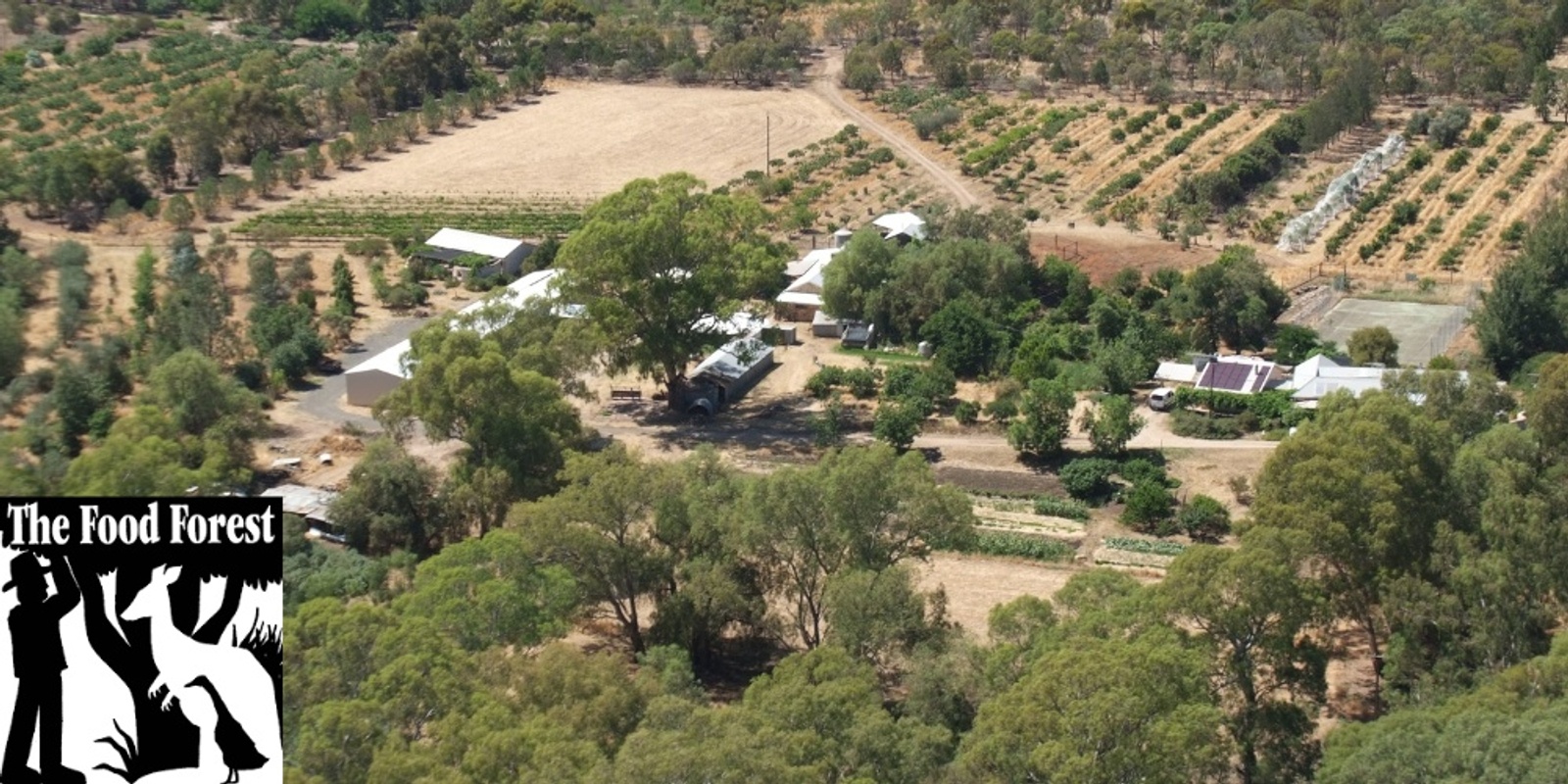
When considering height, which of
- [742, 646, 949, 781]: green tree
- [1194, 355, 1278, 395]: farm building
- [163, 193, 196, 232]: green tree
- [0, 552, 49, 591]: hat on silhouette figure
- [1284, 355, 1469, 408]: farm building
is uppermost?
[0, 552, 49, 591]: hat on silhouette figure

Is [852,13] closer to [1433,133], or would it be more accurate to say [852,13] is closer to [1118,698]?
[1433,133]

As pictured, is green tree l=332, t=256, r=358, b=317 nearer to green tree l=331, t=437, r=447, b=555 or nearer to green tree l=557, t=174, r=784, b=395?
green tree l=557, t=174, r=784, b=395

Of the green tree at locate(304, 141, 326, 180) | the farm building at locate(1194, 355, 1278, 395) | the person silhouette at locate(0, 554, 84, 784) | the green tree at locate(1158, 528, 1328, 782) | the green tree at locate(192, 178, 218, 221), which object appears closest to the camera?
the person silhouette at locate(0, 554, 84, 784)

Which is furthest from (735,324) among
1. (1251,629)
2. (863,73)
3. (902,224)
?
(863,73)

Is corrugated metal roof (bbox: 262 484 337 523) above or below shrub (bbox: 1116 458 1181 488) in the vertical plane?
below

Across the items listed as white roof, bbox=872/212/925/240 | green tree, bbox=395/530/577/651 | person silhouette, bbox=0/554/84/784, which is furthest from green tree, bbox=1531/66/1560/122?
person silhouette, bbox=0/554/84/784

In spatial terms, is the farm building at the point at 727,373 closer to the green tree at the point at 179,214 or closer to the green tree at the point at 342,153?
the green tree at the point at 179,214

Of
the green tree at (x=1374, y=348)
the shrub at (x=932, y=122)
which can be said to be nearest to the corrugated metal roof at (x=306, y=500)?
the green tree at (x=1374, y=348)
